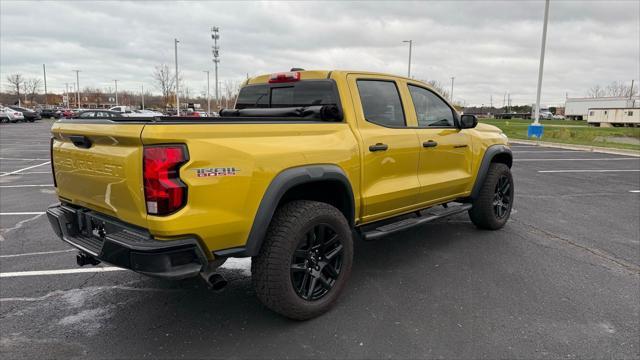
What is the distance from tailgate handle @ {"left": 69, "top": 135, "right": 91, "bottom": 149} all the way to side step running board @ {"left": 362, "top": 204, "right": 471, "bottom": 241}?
225cm

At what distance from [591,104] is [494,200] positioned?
237 feet

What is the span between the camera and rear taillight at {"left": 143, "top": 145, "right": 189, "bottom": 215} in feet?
8.23

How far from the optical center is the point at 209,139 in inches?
105

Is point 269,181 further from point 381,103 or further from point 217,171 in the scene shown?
point 381,103

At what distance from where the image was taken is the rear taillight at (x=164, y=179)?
8.23ft

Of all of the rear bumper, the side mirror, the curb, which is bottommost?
the curb

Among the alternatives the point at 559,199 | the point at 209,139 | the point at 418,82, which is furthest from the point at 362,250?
the point at 559,199

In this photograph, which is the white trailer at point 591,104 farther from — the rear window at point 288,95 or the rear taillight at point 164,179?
the rear taillight at point 164,179

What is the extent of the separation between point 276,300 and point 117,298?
154 cm

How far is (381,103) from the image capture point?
13.5 feet

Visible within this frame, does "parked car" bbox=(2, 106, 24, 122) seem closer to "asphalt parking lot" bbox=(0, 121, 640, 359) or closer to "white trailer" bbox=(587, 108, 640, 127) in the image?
"asphalt parking lot" bbox=(0, 121, 640, 359)

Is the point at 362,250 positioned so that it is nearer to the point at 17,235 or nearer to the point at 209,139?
the point at 209,139

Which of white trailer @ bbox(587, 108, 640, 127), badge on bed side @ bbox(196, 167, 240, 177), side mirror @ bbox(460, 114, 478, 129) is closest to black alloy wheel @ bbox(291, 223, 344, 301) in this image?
badge on bed side @ bbox(196, 167, 240, 177)

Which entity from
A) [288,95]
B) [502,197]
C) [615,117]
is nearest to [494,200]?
[502,197]
